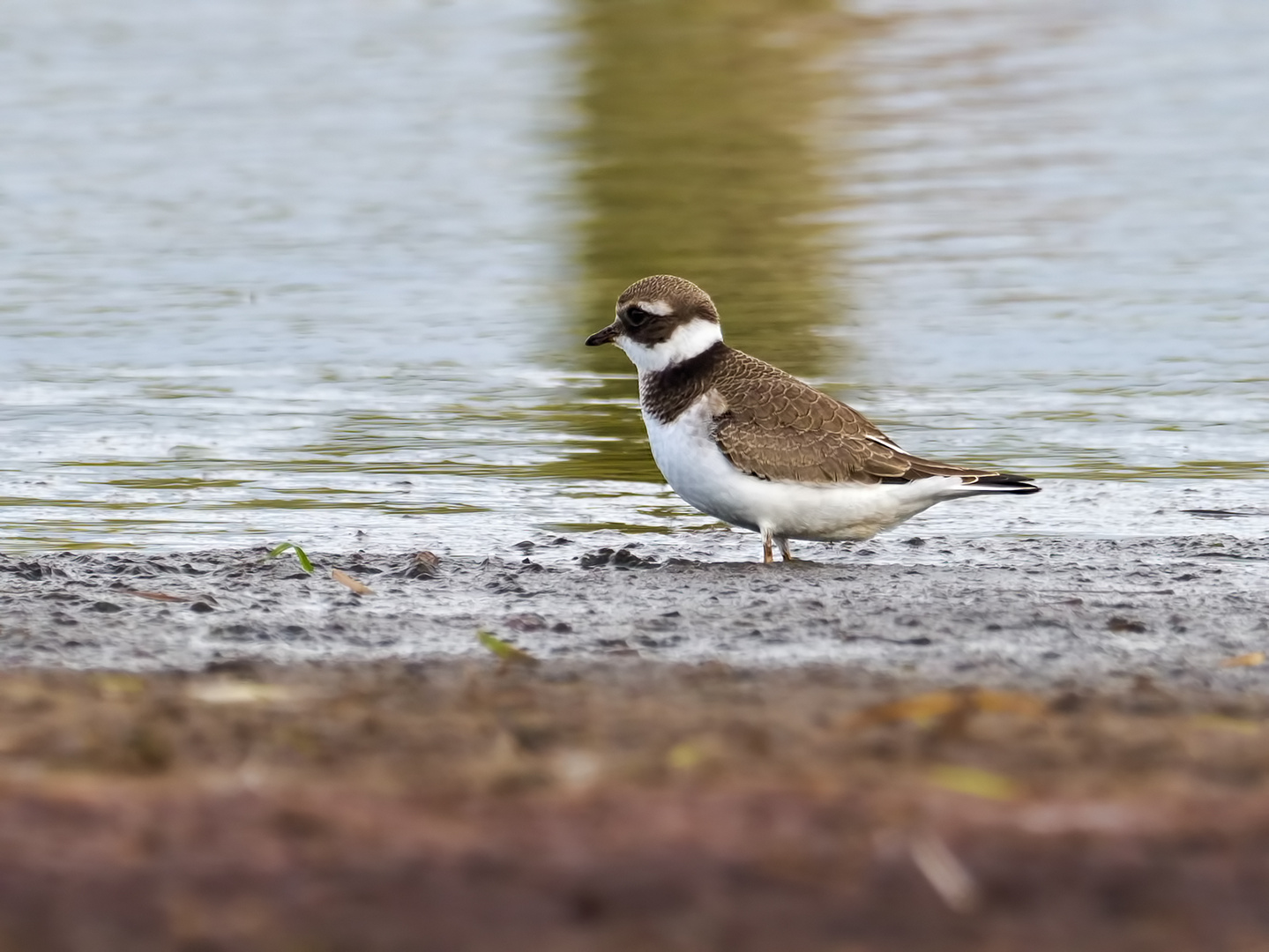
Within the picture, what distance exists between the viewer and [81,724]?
165 inches

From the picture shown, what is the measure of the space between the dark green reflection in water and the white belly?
203 centimetres

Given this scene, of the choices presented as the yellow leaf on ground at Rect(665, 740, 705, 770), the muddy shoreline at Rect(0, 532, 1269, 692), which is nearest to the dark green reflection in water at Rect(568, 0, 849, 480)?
the muddy shoreline at Rect(0, 532, 1269, 692)

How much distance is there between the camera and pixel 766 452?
7.41 meters

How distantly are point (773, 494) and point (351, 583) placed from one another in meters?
1.53

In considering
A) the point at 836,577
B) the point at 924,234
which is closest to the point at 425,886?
the point at 836,577

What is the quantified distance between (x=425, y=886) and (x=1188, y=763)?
147 centimetres

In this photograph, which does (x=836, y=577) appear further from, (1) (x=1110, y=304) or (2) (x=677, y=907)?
(1) (x=1110, y=304)

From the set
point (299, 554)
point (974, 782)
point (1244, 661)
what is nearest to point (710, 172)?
point (299, 554)

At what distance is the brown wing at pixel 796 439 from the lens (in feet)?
24.3

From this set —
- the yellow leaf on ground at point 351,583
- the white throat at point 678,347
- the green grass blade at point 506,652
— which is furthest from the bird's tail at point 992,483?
the green grass blade at point 506,652

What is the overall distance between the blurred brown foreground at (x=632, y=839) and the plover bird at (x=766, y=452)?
3331 mm

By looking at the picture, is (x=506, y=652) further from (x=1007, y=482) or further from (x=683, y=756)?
(x=1007, y=482)

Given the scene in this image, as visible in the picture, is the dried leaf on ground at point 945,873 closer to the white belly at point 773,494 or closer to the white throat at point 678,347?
the white belly at point 773,494

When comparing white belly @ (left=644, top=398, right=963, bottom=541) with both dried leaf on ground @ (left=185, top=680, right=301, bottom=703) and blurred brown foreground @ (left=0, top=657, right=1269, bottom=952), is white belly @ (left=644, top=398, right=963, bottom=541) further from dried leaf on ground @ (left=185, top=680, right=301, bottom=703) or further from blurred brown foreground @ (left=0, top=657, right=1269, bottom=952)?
blurred brown foreground @ (left=0, top=657, right=1269, bottom=952)
